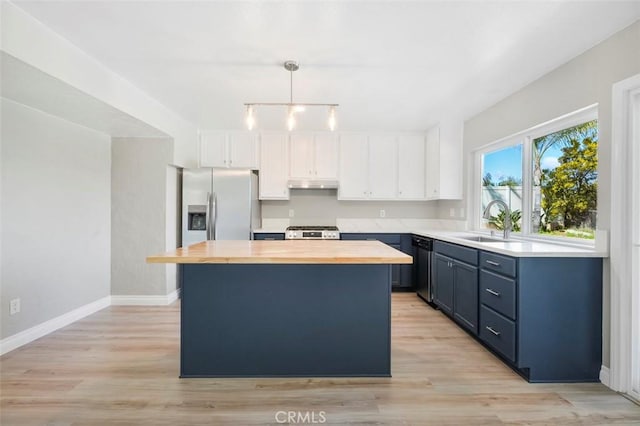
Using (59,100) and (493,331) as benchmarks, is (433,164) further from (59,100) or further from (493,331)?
(59,100)

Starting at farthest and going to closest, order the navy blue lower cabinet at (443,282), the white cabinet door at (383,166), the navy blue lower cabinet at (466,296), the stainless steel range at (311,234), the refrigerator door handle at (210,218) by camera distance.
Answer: the white cabinet door at (383,166) → the stainless steel range at (311,234) → the refrigerator door handle at (210,218) → the navy blue lower cabinet at (443,282) → the navy blue lower cabinet at (466,296)

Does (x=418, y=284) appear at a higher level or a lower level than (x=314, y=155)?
lower

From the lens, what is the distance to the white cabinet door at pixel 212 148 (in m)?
4.55

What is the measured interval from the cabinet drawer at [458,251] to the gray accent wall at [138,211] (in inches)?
127

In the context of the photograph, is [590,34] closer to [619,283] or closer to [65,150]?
[619,283]

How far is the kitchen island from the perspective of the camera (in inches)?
85.2

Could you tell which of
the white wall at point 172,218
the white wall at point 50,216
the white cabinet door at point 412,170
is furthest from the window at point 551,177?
the white wall at point 50,216

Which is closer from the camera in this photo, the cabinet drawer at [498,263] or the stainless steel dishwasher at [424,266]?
the cabinet drawer at [498,263]

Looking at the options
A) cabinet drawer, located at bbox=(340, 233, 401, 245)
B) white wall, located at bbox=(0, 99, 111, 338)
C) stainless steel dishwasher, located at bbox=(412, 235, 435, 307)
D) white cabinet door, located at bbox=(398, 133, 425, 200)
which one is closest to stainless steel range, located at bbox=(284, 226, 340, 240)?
cabinet drawer, located at bbox=(340, 233, 401, 245)

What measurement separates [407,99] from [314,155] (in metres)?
1.69

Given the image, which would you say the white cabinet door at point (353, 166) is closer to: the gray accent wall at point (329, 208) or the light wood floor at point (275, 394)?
the gray accent wall at point (329, 208)

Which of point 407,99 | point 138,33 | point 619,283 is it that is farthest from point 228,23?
point 619,283

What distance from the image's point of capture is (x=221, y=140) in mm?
4555

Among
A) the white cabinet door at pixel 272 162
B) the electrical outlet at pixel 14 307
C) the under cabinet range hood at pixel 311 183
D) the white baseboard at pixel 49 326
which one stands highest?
the white cabinet door at pixel 272 162
